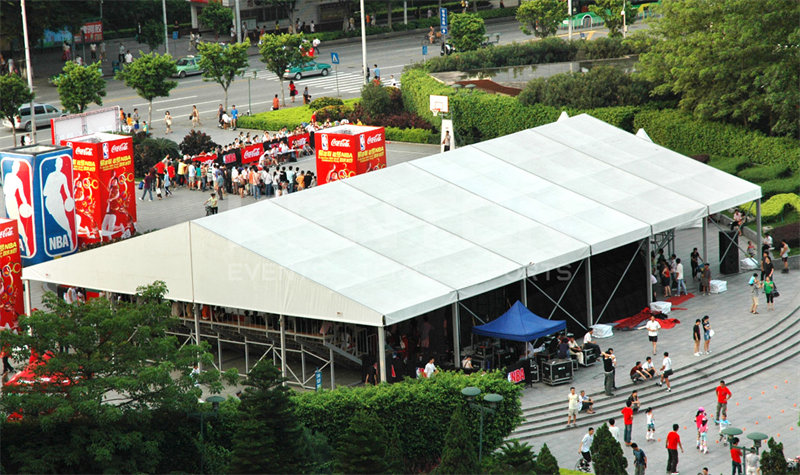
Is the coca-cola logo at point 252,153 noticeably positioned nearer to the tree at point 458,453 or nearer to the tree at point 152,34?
the tree at point 152,34

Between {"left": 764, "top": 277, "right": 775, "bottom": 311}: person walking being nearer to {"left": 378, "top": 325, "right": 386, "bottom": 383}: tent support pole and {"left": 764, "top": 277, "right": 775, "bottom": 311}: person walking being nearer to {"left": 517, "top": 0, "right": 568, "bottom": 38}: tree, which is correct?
{"left": 378, "top": 325, "right": 386, "bottom": 383}: tent support pole

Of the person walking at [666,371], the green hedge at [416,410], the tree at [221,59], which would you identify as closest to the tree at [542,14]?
the tree at [221,59]

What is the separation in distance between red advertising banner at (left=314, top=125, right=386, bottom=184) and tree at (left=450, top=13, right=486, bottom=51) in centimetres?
3009

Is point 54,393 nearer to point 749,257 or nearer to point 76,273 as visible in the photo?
point 76,273

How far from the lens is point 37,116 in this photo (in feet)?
227

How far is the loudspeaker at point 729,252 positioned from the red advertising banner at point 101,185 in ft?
73.0

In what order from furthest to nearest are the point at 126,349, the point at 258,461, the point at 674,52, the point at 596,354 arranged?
the point at 674,52 → the point at 596,354 → the point at 126,349 → the point at 258,461

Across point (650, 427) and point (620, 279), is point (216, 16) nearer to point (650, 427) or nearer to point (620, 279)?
point (620, 279)

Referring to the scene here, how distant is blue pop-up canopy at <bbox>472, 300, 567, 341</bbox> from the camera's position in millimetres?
35188

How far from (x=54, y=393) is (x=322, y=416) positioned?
21.4 ft

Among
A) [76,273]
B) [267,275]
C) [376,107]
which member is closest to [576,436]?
[267,275]

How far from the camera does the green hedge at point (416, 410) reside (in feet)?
98.6

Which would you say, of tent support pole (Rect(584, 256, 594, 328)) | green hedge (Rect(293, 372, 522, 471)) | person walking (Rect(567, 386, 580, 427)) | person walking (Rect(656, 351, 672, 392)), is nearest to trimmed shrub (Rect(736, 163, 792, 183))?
tent support pole (Rect(584, 256, 594, 328))

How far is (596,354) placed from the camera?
36.8 m
